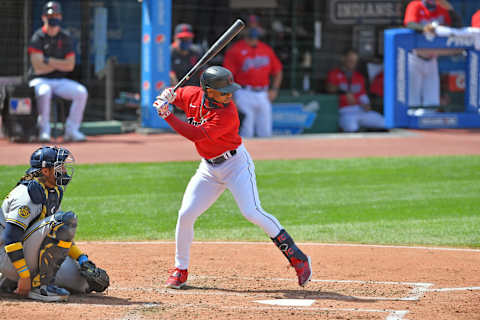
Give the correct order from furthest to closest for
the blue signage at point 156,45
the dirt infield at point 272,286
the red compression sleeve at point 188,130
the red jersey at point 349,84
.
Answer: the red jersey at point 349,84, the blue signage at point 156,45, the red compression sleeve at point 188,130, the dirt infield at point 272,286

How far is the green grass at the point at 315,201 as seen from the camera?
26.3 ft

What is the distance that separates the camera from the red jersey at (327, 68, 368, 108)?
16.6 m

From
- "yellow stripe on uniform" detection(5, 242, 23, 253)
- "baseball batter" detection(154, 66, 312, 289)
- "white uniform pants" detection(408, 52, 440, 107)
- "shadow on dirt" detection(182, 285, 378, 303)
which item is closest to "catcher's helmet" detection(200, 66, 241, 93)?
"baseball batter" detection(154, 66, 312, 289)

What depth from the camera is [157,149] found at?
13.4m

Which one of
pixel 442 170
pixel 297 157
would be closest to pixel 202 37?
pixel 297 157

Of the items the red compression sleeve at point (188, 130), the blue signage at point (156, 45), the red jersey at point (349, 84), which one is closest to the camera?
the red compression sleeve at point (188, 130)

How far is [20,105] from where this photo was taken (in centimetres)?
1341

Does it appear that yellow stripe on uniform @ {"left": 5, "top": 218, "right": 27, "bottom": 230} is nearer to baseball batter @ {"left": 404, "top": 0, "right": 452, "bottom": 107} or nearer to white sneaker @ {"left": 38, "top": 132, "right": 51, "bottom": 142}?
white sneaker @ {"left": 38, "top": 132, "right": 51, "bottom": 142}

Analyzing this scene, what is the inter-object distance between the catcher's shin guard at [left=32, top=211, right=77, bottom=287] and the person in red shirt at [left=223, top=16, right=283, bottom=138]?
971 centimetres

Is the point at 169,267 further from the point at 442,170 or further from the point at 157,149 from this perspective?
the point at 157,149

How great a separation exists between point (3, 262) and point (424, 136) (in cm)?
1154

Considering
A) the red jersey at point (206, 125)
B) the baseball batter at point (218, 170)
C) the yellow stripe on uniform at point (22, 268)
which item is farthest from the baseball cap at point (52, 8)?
the yellow stripe on uniform at point (22, 268)

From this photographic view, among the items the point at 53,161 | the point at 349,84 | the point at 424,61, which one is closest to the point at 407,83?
the point at 424,61

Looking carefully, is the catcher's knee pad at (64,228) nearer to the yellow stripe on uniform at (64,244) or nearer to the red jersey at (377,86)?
the yellow stripe on uniform at (64,244)
